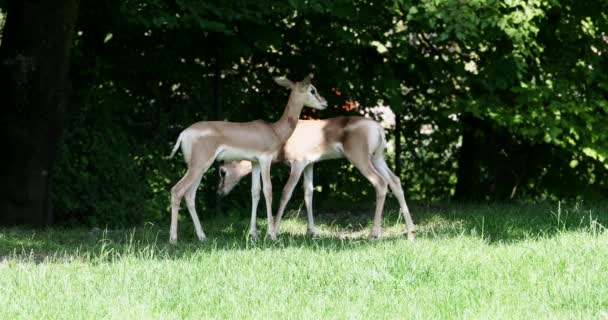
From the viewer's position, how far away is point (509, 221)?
11531 mm

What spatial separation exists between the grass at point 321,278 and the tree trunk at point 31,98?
5.95 ft

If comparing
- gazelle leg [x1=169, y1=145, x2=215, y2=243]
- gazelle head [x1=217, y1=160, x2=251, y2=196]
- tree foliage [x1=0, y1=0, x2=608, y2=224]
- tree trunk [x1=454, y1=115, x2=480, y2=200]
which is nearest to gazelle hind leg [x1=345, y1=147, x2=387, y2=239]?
gazelle head [x1=217, y1=160, x2=251, y2=196]

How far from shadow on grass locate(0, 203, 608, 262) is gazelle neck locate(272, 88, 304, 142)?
106cm

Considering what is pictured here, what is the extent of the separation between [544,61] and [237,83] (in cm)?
405

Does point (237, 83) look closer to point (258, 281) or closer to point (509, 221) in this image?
point (509, 221)

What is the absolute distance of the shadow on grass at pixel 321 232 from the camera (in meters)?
9.80

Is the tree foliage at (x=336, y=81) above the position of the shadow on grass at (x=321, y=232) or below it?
above

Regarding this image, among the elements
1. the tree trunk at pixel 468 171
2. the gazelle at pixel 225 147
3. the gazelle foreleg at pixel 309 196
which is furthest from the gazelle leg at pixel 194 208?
the tree trunk at pixel 468 171

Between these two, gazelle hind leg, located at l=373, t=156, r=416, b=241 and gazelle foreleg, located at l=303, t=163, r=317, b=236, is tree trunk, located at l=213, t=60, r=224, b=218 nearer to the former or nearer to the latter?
gazelle foreleg, located at l=303, t=163, r=317, b=236

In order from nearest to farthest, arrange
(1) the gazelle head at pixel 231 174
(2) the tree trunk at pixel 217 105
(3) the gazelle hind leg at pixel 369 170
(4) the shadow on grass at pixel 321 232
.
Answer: (4) the shadow on grass at pixel 321 232 < (3) the gazelle hind leg at pixel 369 170 < (1) the gazelle head at pixel 231 174 < (2) the tree trunk at pixel 217 105

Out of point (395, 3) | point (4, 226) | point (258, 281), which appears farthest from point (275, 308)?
point (395, 3)

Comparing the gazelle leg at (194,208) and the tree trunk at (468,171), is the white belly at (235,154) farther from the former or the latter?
the tree trunk at (468,171)

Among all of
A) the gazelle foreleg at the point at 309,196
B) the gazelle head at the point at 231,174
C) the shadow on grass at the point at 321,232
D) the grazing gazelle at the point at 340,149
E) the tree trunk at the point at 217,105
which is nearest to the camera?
the shadow on grass at the point at 321,232

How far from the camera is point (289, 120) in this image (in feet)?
38.6
